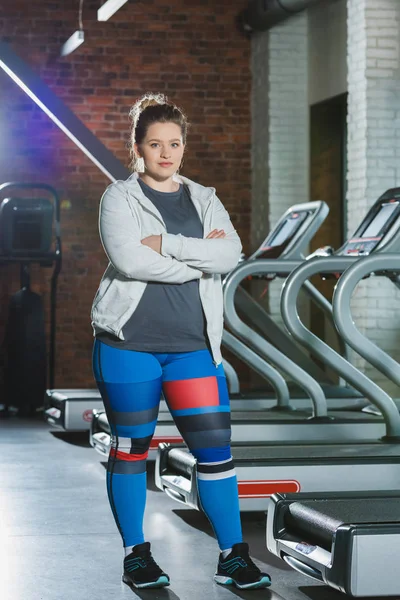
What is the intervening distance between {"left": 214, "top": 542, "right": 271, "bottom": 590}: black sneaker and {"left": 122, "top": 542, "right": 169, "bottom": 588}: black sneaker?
194 mm

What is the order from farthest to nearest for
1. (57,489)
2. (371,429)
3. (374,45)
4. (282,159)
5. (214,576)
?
(282,159), (374,45), (371,429), (57,489), (214,576)

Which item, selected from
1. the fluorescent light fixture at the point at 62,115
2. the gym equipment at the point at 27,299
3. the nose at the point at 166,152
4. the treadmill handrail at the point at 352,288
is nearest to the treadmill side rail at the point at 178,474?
the treadmill handrail at the point at 352,288

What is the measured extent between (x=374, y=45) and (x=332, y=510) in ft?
15.3

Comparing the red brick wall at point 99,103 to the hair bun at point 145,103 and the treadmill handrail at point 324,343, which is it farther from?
the hair bun at point 145,103

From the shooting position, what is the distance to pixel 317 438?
17.0 ft

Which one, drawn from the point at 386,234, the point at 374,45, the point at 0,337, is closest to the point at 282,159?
the point at 374,45

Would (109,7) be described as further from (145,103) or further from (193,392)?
(193,392)

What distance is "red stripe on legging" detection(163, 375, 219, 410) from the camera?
303 centimetres

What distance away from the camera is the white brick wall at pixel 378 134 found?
6.89 metres

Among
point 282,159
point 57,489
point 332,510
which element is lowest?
point 57,489

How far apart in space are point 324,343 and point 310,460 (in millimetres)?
917

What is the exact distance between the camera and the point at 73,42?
799 centimetres

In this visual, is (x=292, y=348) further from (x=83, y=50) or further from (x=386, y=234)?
(x=83, y=50)

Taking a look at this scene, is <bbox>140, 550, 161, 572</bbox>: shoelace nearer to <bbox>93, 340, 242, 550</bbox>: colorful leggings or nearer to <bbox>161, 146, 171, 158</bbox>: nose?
<bbox>93, 340, 242, 550</bbox>: colorful leggings
